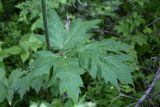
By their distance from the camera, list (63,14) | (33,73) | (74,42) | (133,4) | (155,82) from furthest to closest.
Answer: (133,4) → (63,14) → (155,82) → (74,42) → (33,73)

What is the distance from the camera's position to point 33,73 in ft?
6.27

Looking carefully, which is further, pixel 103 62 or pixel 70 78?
pixel 103 62

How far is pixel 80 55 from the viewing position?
1957mm

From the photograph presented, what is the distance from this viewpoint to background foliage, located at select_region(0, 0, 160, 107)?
6.36 ft

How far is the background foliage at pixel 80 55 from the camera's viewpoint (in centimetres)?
194

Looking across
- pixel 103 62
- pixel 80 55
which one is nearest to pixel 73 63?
pixel 80 55

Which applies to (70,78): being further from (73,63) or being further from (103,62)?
(103,62)

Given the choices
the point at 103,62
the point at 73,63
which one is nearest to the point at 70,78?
the point at 73,63

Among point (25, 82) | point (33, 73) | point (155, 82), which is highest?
point (33, 73)

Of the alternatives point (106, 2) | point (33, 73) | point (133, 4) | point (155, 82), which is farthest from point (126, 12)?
point (33, 73)

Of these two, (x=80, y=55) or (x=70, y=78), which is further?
(x=80, y=55)

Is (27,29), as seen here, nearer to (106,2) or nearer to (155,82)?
(106,2)

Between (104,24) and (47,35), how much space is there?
2073 mm

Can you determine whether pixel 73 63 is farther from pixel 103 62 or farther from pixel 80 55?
pixel 103 62
